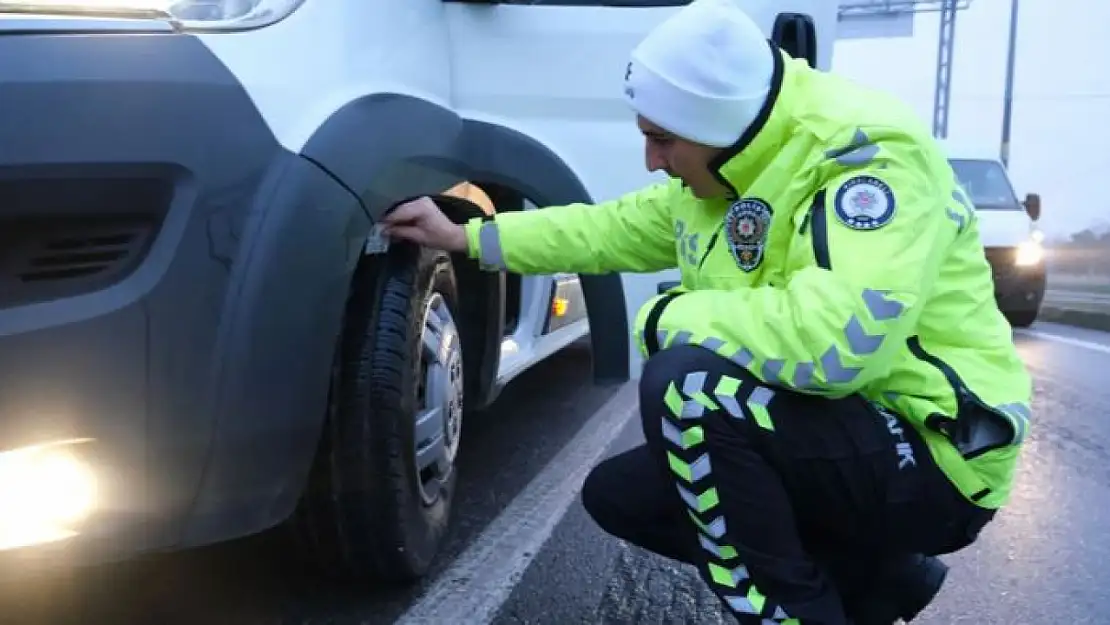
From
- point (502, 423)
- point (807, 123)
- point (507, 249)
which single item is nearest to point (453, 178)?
point (507, 249)

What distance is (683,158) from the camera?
6.60 feet

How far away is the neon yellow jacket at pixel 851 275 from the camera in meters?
1.76

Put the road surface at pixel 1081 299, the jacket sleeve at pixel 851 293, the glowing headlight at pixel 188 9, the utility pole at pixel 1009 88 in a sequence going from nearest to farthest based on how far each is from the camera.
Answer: the jacket sleeve at pixel 851 293 < the glowing headlight at pixel 188 9 < the road surface at pixel 1081 299 < the utility pole at pixel 1009 88

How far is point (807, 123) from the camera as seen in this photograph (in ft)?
6.23

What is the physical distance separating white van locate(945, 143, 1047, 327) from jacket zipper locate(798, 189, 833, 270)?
8564 mm

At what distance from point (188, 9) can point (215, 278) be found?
0.48m

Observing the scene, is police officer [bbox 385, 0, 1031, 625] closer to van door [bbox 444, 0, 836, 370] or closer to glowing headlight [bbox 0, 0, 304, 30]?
glowing headlight [bbox 0, 0, 304, 30]

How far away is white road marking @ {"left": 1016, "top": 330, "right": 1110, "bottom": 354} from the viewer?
892cm

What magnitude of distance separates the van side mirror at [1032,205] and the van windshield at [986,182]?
0.16m

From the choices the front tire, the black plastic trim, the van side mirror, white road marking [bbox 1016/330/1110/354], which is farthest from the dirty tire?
the van side mirror

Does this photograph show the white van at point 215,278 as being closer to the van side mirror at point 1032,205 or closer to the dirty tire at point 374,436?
the dirty tire at point 374,436

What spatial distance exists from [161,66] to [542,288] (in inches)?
70.8

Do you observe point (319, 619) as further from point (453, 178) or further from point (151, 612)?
point (453, 178)

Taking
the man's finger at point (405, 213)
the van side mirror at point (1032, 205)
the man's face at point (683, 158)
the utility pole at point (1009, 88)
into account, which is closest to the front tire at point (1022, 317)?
the van side mirror at point (1032, 205)
